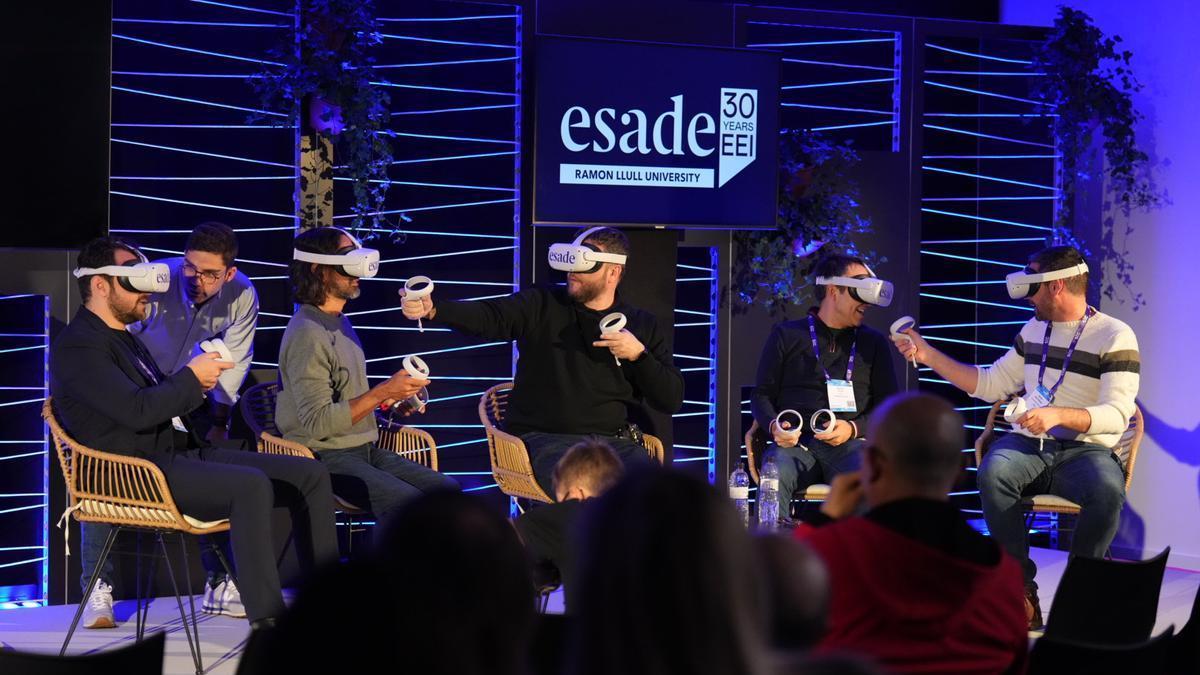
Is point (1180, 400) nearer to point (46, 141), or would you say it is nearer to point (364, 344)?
point (364, 344)

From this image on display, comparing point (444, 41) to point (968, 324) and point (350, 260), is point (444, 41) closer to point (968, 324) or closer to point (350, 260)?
point (350, 260)

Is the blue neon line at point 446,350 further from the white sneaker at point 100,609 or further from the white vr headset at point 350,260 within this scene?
the white sneaker at point 100,609

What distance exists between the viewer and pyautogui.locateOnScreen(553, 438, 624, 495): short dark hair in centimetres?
427

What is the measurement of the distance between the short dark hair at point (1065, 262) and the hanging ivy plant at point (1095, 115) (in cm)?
162

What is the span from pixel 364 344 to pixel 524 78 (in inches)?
59.2

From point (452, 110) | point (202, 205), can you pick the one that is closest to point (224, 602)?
point (202, 205)

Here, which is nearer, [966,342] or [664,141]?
[664,141]

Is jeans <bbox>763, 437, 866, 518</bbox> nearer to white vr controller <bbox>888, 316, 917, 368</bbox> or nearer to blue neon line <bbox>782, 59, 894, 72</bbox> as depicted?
white vr controller <bbox>888, 316, 917, 368</bbox>

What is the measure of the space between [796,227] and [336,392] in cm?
278

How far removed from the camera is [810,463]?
19.7 ft

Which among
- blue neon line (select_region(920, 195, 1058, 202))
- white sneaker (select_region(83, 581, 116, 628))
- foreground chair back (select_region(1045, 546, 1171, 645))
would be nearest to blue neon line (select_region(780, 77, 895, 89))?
blue neon line (select_region(920, 195, 1058, 202))

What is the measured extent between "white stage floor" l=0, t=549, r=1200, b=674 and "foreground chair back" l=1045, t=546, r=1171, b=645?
170 centimetres

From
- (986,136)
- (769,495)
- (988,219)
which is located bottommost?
(769,495)

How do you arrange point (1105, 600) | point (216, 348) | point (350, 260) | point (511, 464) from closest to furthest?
point (1105, 600) < point (216, 348) < point (350, 260) < point (511, 464)
